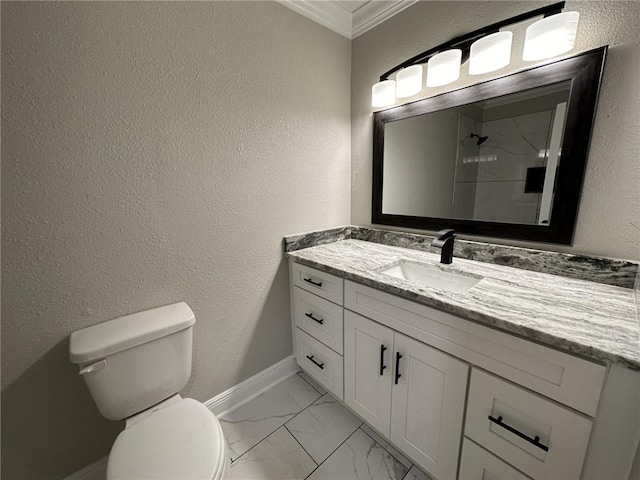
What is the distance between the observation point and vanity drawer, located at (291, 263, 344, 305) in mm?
1270

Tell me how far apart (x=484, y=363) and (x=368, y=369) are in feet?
1.70

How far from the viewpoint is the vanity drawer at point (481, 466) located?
32.1 inches

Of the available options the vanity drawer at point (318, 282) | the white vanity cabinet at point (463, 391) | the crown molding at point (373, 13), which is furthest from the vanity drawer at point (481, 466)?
the crown molding at point (373, 13)

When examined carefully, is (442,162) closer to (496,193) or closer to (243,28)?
(496,193)

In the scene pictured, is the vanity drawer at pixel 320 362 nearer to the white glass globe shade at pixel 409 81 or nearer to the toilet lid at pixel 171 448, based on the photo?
the toilet lid at pixel 171 448

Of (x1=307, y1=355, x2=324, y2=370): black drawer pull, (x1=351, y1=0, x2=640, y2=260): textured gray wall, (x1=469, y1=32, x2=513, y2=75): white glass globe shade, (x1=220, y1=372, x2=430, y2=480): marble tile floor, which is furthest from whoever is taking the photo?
(x1=307, y1=355, x2=324, y2=370): black drawer pull

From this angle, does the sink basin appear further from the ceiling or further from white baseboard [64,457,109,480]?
white baseboard [64,457,109,480]

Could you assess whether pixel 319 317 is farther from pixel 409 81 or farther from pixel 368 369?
pixel 409 81

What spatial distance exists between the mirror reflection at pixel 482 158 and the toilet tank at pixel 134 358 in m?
1.36

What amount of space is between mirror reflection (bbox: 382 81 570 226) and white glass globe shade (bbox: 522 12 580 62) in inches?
5.5

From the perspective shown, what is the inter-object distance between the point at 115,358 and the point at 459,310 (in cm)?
122

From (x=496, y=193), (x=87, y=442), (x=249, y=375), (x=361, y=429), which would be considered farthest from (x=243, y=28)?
(x=361, y=429)

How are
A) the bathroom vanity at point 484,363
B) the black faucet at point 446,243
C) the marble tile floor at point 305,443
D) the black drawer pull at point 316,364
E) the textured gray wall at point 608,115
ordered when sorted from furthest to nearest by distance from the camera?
the black drawer pull at point 316,364, the black faucet at point 446,243, the marble tile floor at point 305,443, the textured gray wall at point 608,115, the bathroom vanity at point 484,363

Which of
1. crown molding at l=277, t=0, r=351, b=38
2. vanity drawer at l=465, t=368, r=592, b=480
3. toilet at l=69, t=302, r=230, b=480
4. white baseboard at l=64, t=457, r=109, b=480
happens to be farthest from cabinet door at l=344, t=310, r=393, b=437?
crown molding at l=277, t=0, r=351, b=38
